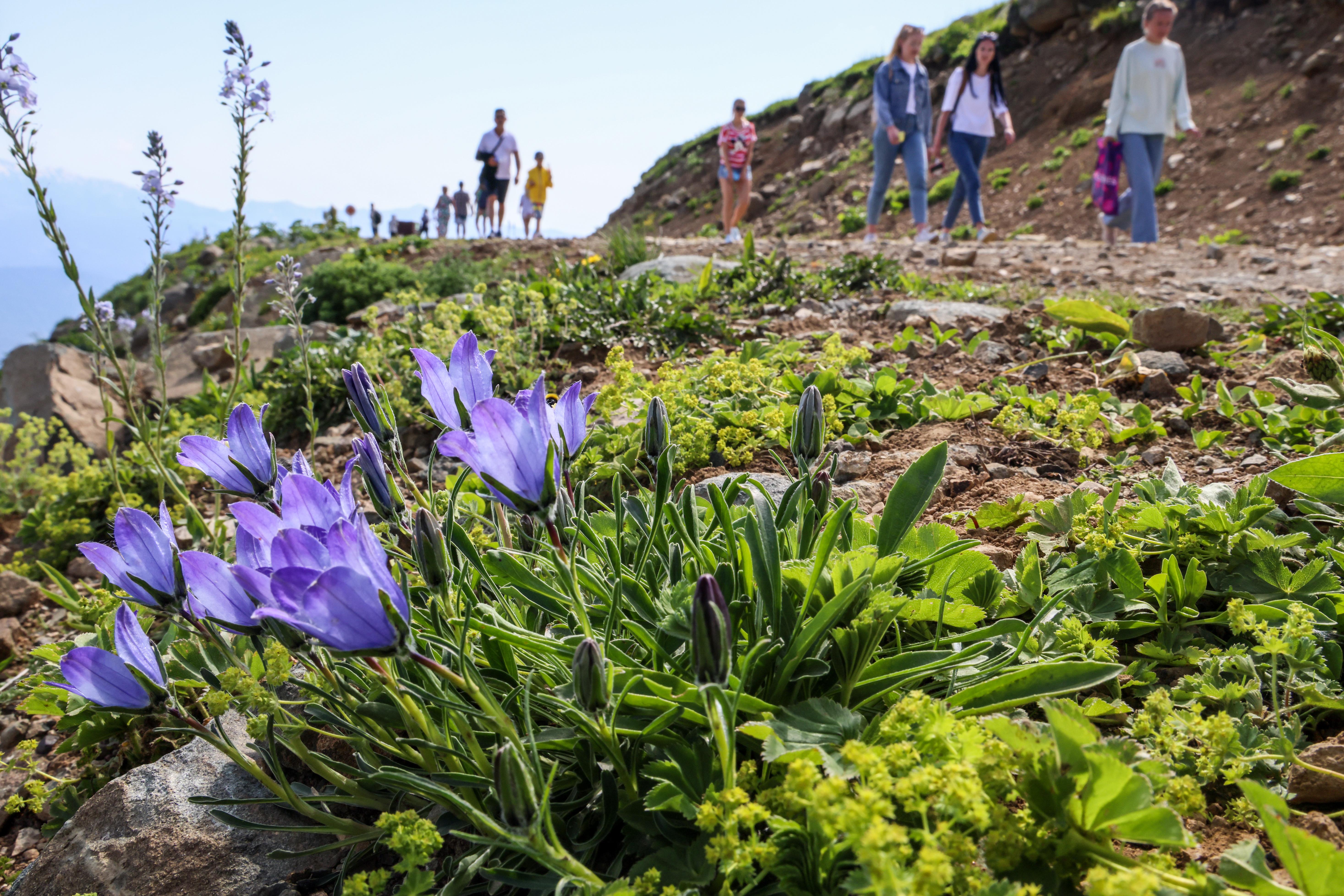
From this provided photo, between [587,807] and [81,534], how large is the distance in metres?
4.23

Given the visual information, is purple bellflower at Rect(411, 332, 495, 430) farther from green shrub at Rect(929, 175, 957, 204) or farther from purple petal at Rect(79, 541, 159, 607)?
green shrub at Rect(929, 175, 957, 204)

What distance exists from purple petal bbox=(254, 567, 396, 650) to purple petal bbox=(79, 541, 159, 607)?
1.42 feet

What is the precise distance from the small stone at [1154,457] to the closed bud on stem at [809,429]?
1.63m

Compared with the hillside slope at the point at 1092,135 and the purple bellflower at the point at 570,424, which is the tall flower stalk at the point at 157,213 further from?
the hillside slope at the point at 1092,135

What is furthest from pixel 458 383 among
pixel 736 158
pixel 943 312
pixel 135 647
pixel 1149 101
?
pixel 736 158

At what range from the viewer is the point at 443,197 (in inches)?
931

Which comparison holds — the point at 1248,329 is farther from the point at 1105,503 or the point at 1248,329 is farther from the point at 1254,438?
the point at 1105,503

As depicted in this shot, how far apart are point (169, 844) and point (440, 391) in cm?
119

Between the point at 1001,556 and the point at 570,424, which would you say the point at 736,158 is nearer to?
the point at 1001,556

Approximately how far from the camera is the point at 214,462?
4.88 feet

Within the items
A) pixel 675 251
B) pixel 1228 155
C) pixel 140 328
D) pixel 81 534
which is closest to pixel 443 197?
pixel 140 328

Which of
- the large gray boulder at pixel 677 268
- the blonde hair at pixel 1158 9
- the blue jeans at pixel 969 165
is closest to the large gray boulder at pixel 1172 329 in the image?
the large gray boulder at pixel 677 268

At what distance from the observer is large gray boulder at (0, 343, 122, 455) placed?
678cm

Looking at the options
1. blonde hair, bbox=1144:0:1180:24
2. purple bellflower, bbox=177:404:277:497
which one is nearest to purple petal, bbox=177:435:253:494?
purple bellflower, bbox=177:404:277:497
